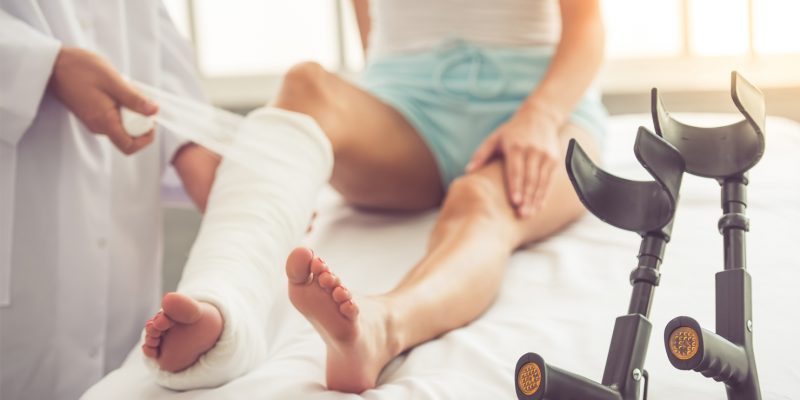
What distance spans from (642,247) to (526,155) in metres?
0.54

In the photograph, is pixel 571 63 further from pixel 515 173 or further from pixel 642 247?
pixel 642 247

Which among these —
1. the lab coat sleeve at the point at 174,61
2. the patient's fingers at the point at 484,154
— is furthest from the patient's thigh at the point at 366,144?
the lab coat sleeve at the point at 174,61

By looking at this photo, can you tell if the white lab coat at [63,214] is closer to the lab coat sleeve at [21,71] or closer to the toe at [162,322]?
the lab coat sleeve at [21,71]

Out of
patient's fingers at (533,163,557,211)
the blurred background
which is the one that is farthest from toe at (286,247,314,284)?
the blurred background

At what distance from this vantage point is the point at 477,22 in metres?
1.46

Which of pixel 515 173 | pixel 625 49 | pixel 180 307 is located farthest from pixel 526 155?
pixel 625 49

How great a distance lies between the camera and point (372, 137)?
129 centimetres

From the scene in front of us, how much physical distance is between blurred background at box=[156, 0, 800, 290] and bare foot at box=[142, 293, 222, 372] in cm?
137

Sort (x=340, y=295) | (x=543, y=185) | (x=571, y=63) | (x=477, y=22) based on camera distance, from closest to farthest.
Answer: (x=340, y=295)
(x=543, y=185)
(x=571, y=63)
(x=477, y=22)

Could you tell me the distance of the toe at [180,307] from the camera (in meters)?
0.76

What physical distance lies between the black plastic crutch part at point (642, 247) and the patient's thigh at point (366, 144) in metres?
0.60

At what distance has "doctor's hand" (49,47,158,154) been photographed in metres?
1.03

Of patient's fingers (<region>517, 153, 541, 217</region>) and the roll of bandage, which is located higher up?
the roll of bandage

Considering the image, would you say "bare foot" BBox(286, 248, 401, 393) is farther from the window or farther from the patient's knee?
the window
